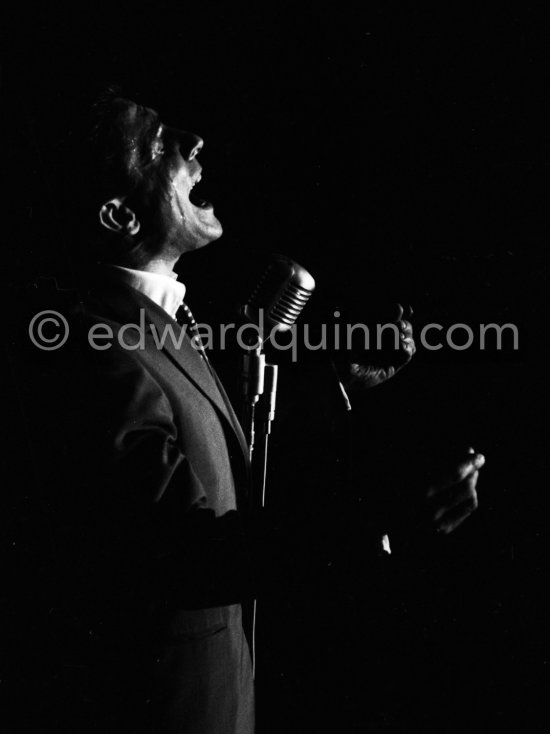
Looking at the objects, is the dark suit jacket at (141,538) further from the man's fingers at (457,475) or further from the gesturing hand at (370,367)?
the gesturing hand at (370,367)

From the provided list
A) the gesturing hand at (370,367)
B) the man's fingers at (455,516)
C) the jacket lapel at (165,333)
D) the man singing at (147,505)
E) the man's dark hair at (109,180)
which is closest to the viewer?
the man's fingers at (455,516)

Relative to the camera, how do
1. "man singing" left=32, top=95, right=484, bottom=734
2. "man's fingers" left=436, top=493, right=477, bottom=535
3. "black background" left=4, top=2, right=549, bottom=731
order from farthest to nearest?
"black background" left=4, top=2, right=549, bottom=731 → "man singing" left=32, top=95, right=484, bottom=734 → "man's fingers" left=436, top=493, right=477, bottom=535

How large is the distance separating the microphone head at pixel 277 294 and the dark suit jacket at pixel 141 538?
7.5 inches

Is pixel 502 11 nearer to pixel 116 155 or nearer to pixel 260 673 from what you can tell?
pixel 116 155

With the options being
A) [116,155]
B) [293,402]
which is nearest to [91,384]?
[116,155]

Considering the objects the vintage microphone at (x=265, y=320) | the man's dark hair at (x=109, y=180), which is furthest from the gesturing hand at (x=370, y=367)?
the man's dark hair at (x=109, y=180)

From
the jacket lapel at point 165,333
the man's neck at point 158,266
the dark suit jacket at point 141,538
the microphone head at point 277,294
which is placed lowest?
the dark suit jacket at point 141,538

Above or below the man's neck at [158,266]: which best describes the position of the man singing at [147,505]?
below

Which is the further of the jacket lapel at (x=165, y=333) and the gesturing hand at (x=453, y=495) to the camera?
the jacket lapel at (x=165, y=333)

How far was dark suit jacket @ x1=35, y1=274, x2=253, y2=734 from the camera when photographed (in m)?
1.04

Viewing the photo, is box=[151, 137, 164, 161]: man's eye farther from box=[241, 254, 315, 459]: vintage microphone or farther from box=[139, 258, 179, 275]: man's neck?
box=[241, 254, 315, 459]: vintage microphone

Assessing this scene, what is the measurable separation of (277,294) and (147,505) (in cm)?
56

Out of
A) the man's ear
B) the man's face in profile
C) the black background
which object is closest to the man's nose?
the man's face in profile

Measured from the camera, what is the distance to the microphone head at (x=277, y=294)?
1.40 meters
